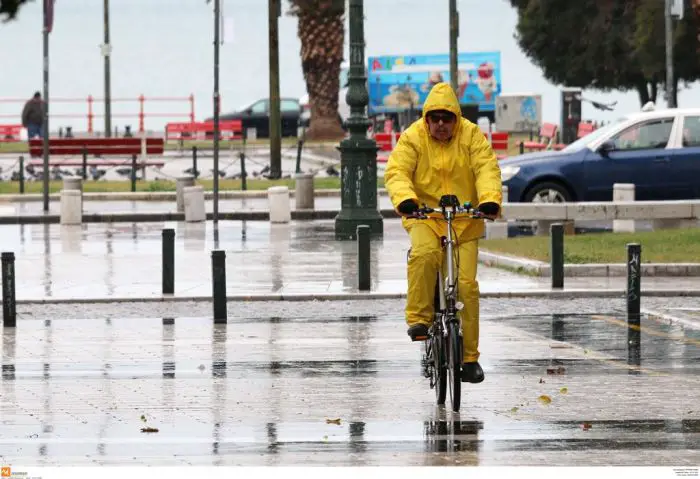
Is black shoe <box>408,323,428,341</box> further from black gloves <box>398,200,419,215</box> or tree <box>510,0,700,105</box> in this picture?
tree <box>510,0,700,105</box>

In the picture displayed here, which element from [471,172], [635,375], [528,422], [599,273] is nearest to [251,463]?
[528,422]

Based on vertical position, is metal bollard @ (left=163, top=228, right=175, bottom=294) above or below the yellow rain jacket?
below

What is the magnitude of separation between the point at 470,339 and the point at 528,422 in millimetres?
984

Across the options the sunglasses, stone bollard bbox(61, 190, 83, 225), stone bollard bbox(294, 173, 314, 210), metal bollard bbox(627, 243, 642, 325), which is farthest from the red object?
the sunglasses

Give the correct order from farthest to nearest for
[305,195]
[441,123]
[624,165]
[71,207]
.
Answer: [305,195], [71,207], [624,165], [441,123]

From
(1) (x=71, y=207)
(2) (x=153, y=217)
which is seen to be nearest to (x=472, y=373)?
(1) (x=71, y=207)

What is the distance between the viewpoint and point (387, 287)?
19.9m

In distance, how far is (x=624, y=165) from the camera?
89.6 feet

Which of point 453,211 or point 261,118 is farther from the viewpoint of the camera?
point 261,118

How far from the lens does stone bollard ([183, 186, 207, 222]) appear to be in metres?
30.5

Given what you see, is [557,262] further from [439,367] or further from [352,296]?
[439,367]

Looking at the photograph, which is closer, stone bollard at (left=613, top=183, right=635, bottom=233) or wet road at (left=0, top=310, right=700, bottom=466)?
wet road at (left=0, top=310, right=700, bottom=466)

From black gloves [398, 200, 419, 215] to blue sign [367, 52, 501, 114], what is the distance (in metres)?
52.0

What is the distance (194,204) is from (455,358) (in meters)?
19.0
